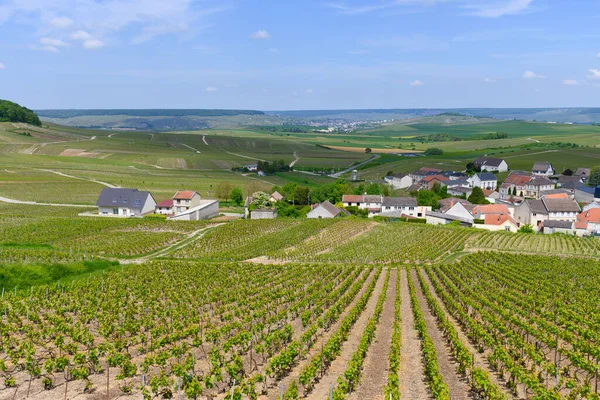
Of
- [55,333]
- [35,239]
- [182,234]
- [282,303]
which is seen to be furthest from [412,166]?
[55,333]

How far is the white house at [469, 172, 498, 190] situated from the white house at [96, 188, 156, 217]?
7029 centimetres

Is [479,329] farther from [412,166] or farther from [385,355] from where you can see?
[412,166]

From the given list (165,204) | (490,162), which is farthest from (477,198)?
(165,204)

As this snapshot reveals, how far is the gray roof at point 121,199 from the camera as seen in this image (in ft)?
244

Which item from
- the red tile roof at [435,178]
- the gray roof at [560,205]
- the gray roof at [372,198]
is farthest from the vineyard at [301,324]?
the red tile roof at [435,178]

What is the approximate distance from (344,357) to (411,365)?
114 inches

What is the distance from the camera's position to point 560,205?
247ft

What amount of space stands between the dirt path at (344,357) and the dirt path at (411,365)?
6.92 feet

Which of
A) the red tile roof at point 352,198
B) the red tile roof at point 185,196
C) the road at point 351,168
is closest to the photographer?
the red tile roof at point 185,196

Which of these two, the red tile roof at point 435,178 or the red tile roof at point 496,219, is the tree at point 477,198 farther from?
the red tile roof at point 435,178

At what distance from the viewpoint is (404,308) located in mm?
31484

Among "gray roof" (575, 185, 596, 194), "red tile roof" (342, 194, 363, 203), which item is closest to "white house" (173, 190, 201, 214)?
"red tile roof" (342, 194, 363, 203)

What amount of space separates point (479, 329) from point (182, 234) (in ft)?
137

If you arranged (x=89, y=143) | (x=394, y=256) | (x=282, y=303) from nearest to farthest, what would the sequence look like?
(x=282, y=303) → (x=394, y=256) → (x=89, y=143)
